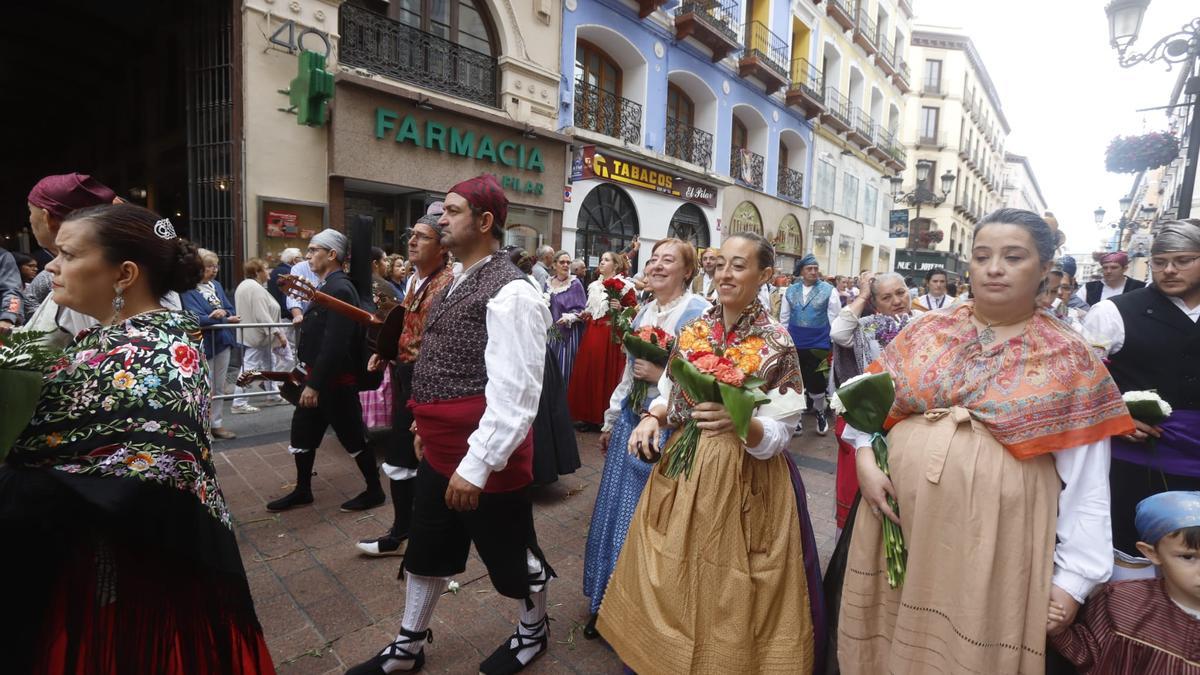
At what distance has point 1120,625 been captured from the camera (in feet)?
5.30

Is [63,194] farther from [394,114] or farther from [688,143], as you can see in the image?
[688,143]

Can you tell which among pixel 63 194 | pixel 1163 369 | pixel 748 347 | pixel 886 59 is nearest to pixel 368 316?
pixel 63 194

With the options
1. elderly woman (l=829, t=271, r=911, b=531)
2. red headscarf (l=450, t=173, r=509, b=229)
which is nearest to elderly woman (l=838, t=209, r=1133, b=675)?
red headscarf (l=450, t=173, r=509, b=229)

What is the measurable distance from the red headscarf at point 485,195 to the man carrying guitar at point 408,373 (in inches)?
31.7

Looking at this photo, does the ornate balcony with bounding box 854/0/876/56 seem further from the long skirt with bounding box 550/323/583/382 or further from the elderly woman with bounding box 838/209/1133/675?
the elderly woman with bounding box 838/209/1133/675

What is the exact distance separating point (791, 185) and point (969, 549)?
67.0 ft

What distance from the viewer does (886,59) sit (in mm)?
24953

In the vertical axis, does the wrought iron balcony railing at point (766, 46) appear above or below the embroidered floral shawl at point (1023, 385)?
above

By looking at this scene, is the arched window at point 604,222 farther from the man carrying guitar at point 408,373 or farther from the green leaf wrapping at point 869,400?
the green leaf wrapping at point 869,400

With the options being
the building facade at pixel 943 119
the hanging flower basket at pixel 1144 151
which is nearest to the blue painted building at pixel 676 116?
the hanging flower basket at pixel 1144 151

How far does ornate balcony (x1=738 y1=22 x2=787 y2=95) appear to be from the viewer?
1644cm

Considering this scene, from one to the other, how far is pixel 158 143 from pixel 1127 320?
14.3 m

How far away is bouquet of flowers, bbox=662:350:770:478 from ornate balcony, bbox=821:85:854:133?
21338 millimetres

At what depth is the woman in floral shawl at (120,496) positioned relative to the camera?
1.45 metres
